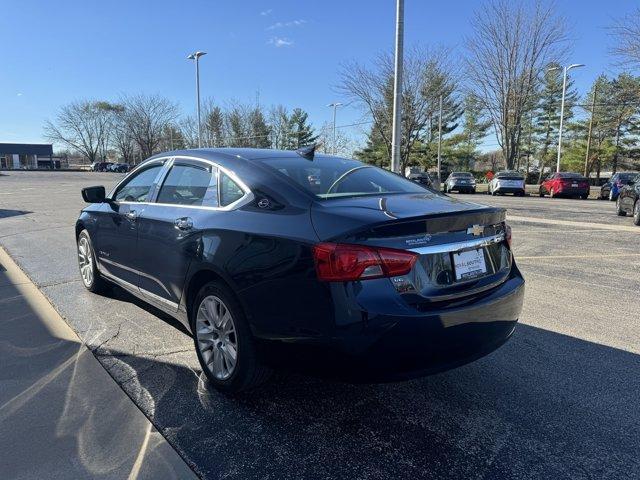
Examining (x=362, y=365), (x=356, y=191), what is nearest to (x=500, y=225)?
(x=356, y=191)

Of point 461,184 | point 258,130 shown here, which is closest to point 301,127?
point 258,130

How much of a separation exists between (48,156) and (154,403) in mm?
109873

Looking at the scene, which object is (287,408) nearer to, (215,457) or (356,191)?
(215,457)

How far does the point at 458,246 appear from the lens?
9.02ft

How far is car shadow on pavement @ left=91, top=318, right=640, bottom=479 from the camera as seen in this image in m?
2.45

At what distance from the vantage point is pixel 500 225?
3.20 m

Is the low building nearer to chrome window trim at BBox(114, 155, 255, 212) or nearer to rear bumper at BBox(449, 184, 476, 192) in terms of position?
rear bumper at BBox(449, 184, 476, 192)

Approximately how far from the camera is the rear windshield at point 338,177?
3.24 meters

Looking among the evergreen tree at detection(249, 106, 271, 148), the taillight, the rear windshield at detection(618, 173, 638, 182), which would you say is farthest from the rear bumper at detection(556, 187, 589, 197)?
the evergreen tree at detection(249, 106, 271, 148)

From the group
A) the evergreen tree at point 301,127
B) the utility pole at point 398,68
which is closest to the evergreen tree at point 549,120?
the evergreen tree at point 301,127

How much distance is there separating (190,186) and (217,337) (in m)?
1.19

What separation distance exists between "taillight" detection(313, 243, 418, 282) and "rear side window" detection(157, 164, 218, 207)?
1.15 m

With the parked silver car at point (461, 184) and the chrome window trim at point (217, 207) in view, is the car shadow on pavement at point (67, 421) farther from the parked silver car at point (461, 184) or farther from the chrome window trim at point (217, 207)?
the parked silver car at point (461, 184)

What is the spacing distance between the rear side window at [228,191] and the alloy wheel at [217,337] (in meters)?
0.63
